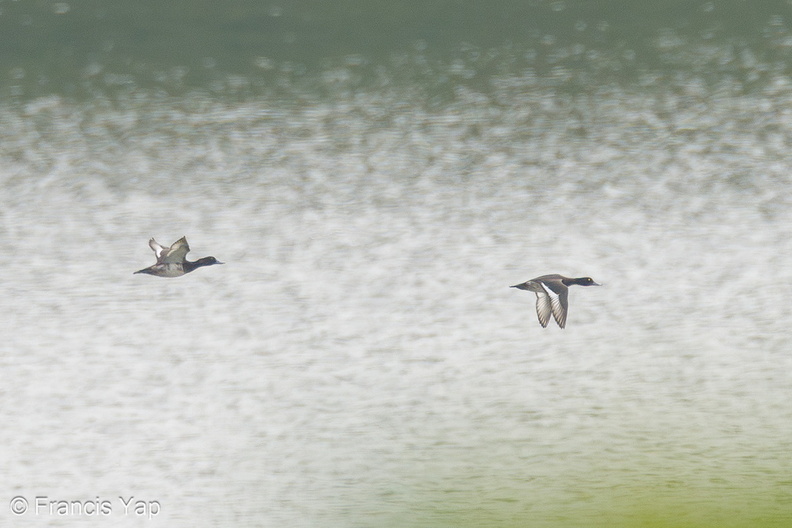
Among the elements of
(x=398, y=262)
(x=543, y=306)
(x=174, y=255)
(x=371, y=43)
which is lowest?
(x=543, y=306)

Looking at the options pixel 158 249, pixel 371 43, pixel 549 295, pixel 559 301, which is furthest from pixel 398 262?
pixel 371 43

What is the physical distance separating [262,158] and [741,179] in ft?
16.0

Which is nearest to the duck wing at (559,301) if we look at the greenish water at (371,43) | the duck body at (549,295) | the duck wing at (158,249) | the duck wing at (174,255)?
the duck body at (549,295)

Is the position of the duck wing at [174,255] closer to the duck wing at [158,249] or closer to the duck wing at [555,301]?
the duck wing at [158,249]

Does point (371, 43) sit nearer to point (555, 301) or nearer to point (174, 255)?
point (174, 255)

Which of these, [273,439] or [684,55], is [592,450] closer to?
[273,439]

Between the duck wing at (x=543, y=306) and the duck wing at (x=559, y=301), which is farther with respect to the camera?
the duck wing at (x=543, y=306)

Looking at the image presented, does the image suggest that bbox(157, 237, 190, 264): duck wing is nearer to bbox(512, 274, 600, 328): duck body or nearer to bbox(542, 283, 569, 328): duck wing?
bbox(512, 274, 600, 328): duck body

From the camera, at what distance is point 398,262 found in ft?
34.4

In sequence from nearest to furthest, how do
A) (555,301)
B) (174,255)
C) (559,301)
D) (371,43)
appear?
(559,301)
(555,301)
(174,255)
(371,43)

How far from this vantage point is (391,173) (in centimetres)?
1244

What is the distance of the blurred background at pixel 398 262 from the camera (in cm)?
A: 771

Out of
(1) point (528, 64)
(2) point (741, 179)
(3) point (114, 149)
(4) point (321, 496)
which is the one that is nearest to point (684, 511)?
(4) point (321, 496)

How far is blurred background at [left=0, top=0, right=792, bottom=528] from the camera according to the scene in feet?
25.3
